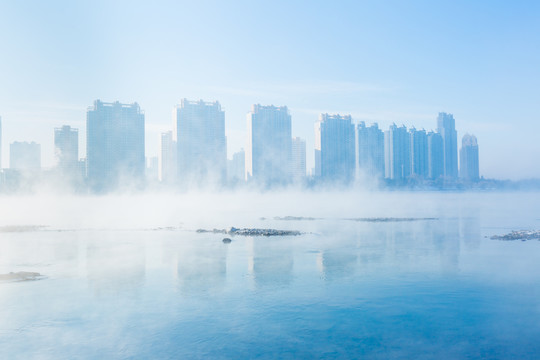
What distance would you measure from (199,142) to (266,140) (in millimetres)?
19659

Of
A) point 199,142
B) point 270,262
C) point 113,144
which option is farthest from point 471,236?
point 199,142

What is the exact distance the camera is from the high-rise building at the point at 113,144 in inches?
4279

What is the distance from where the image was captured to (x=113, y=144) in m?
110

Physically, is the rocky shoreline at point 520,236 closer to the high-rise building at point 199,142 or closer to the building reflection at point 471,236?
the building reflection at point 471,236

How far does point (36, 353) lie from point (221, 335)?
4692 millimetres

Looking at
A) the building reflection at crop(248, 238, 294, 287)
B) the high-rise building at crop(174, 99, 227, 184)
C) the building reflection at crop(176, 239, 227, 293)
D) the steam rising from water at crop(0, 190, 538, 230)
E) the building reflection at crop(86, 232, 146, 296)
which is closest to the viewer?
the building reflection at crop(176, 239, 227, 293)

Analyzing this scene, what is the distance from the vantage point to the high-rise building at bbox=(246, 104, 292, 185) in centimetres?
13534

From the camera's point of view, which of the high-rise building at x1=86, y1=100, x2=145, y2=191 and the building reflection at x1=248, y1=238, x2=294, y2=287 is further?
the high-rise building at x1=86, y1=100, x2=145, y2=191

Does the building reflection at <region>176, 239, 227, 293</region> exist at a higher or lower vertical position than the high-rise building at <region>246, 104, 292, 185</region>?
lower

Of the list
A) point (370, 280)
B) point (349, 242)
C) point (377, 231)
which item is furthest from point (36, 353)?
point (377, 231)

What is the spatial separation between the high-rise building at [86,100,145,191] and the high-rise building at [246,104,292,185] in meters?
33.8

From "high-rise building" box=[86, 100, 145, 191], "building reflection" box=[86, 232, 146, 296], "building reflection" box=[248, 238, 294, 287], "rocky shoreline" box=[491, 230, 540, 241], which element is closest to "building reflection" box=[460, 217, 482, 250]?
"rocky shoreline" box=[491, 230, 540, 241]

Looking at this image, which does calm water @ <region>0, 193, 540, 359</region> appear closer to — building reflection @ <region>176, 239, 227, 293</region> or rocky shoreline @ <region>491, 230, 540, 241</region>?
building reflection @ <region>176, 239, 227, 293</region>

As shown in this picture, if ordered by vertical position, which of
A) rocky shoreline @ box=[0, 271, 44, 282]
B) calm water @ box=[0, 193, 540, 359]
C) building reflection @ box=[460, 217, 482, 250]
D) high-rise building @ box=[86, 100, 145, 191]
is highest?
high-rise building @ box=[86, 100, 145, 191]
